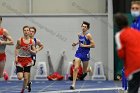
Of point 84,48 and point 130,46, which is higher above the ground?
point 84,48

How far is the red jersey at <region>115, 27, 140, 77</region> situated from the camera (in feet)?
20.9

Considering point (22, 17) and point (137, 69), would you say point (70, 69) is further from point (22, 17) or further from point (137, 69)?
point (137, 69)

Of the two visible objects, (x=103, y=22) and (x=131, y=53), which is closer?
(x=131, y=53)

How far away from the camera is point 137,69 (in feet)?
21.3

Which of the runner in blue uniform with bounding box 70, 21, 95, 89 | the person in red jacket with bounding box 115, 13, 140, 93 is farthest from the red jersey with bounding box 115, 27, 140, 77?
the runner in blue uniform with bounding box 70, 21, 95, 89

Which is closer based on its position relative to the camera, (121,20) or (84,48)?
(121,20)

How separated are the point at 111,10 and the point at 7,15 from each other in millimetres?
5014

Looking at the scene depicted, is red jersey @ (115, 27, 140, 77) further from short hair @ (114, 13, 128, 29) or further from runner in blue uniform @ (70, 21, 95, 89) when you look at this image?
runner in blue uniform @ (70, 21, 95, 89)

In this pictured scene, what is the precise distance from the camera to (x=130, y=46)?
6.40 metres

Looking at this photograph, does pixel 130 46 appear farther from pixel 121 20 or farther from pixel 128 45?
pixel 121 20

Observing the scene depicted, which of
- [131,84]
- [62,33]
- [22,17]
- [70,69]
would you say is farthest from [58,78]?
[131,84]

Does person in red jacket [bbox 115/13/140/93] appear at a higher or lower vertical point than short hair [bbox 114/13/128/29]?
lower

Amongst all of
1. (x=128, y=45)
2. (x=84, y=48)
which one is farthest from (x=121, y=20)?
(x=84, y=48)

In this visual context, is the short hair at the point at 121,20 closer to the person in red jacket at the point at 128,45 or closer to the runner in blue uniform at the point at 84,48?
the person in red jacket at the point at 128,45
